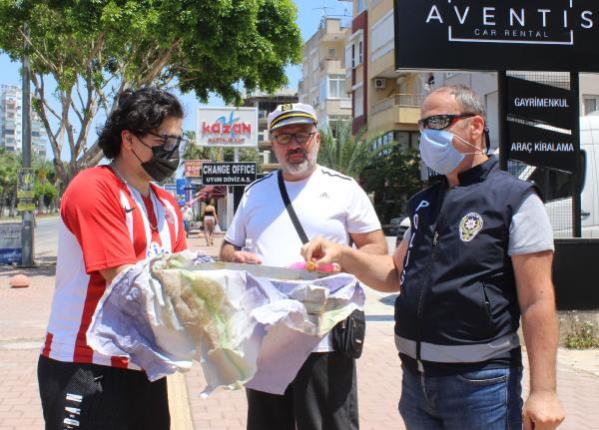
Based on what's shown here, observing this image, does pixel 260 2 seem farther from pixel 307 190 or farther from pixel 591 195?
pixel 307 190

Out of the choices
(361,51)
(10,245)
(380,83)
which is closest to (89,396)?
(10,245)

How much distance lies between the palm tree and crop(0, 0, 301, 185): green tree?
63.2 ft

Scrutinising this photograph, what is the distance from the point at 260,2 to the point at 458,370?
16.9 m

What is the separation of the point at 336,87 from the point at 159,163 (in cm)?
6459

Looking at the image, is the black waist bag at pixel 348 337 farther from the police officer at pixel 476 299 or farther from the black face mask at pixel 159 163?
the black face mask at pixel 159 163

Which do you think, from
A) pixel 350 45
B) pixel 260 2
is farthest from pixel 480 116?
pixel 350 45

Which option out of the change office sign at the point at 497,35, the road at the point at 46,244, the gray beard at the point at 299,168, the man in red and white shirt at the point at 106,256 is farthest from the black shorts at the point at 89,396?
the road at the point at 46,244

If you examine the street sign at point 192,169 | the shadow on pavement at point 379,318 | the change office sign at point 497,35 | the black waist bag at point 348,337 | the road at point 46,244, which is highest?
the street sign at point 192,169

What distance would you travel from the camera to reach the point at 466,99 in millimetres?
2920

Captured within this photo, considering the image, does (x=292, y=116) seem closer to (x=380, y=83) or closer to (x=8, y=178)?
(x=380, y=83)

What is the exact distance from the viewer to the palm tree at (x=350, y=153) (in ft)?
128

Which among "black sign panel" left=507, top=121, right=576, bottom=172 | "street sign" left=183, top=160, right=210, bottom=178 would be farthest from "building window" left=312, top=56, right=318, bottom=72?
"black sign panel" left=507, top=121, right=576, bottom=172

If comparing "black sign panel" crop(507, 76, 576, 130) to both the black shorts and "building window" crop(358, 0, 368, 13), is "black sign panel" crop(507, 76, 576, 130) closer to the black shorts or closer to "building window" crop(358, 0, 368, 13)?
the black shorts

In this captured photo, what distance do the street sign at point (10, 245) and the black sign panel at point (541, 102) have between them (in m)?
14.5
